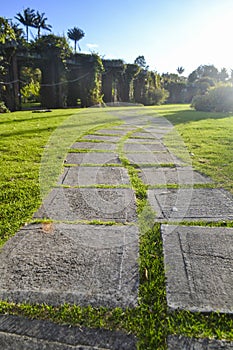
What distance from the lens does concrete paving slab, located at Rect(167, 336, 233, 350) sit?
2.70 ft

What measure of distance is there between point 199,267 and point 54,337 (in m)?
0.70

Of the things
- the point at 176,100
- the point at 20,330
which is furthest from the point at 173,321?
the point at 176,100

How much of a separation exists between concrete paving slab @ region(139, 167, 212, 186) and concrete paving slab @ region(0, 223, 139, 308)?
0.96m

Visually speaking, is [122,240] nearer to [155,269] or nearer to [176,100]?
[155,269]

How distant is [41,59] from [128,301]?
647 inches

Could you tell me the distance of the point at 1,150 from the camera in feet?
11.9

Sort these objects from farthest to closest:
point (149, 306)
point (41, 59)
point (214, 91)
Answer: point (41, 59), point (214, 91), point (149, 306)

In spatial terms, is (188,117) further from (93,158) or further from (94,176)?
(94,176)

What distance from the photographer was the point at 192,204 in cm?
190

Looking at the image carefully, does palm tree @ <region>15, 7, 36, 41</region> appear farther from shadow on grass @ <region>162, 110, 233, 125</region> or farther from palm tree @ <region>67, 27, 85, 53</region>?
shadow on grass @ <region>162, 110, 233, 125</region>

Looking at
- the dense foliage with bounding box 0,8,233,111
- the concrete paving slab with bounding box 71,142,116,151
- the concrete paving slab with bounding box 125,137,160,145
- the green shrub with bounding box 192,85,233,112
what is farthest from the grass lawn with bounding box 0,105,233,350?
the green shrub with bounding box 192,85,233,112

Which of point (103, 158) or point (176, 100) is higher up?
point (176, 100)

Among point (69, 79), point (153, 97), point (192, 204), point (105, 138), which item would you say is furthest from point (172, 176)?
point (153, 97)

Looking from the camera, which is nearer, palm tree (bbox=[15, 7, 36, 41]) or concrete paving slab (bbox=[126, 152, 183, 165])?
concrete paving slab (bbox=[126, 152, 183, 165])
